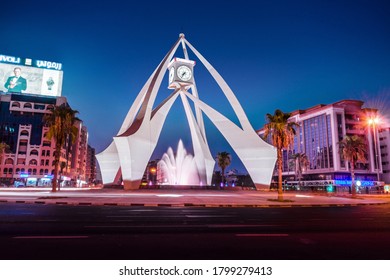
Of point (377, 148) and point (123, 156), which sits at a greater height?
point (377, 148)

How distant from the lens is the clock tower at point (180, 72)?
6266 centimetres

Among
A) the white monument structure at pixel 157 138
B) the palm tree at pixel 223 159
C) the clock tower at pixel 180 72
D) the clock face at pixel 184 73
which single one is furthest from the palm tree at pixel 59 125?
the palm tree at pixel 223 159

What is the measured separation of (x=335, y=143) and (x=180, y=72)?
5977 centimetres

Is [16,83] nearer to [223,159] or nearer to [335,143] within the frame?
[223,159]

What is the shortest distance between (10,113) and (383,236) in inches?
4572

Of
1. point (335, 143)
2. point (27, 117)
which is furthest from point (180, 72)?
point (27, 117)

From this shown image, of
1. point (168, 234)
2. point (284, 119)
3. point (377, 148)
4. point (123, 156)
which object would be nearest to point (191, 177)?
point (123, 156)

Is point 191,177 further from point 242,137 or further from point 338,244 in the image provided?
point 338,244

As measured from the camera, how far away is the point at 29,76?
108 m

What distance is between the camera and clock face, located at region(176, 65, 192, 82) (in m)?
62.9

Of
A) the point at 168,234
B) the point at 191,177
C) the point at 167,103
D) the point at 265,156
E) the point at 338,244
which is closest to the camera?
the point at 338,244

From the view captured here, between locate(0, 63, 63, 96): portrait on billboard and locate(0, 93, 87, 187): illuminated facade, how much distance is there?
2.40m
